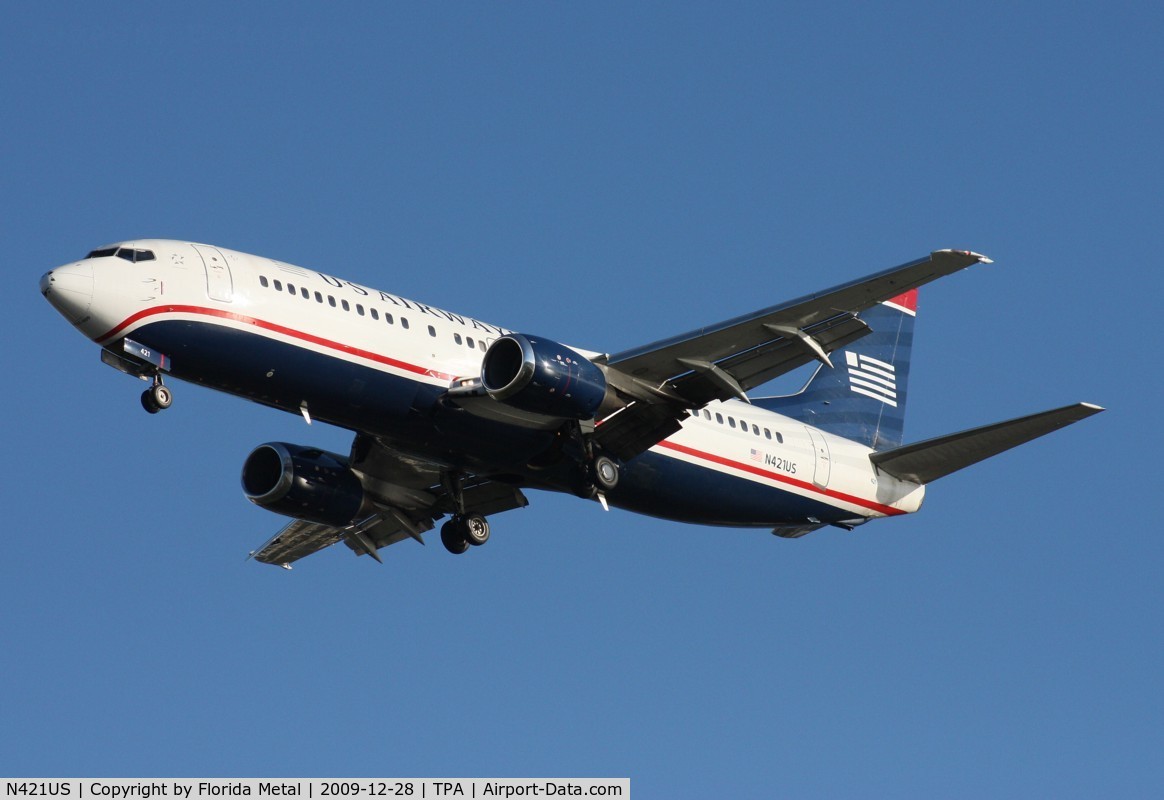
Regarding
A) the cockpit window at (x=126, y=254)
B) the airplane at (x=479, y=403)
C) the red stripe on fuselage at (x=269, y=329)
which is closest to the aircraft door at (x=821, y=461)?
the airplane at (x=479, y=403)

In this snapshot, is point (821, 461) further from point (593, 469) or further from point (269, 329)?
point (269, 329)

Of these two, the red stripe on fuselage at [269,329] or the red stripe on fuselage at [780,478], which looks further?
the red stripe on fuselage at [780,478]

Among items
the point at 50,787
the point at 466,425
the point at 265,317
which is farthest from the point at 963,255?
the point at 50,787

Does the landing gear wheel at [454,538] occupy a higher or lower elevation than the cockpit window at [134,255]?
lower

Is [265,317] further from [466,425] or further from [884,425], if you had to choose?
[884,425]

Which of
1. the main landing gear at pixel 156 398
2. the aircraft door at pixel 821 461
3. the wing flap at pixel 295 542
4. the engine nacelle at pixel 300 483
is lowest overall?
the main landing gear at pixel 156 398

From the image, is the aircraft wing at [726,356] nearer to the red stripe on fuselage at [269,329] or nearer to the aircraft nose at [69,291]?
the red stripe on fuselage at [269,329]

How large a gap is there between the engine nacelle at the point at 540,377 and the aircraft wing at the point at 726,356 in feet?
5.74

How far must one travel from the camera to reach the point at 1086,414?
36.8 meters

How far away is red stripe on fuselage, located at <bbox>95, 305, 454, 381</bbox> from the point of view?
1382 inches

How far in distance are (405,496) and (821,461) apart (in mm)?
10206

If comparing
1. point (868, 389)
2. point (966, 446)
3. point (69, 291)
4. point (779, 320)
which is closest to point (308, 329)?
point (69, 291)

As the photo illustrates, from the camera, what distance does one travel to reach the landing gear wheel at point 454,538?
42.3m

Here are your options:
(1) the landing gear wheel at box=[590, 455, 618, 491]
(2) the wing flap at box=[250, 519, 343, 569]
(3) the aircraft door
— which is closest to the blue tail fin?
(3) the aircraft door
